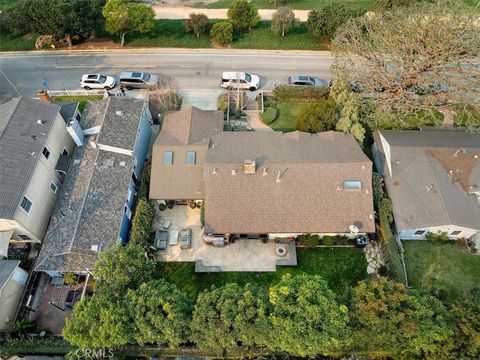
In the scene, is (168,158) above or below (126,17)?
below

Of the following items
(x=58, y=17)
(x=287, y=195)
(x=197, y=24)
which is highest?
(x=197, y=24)

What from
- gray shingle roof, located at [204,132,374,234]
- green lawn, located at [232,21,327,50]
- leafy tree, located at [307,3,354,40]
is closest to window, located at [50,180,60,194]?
gray shingle roof, located at [204,132,374,234]

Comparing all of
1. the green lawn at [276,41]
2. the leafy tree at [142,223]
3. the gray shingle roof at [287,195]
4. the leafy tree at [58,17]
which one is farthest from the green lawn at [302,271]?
the leafy tree at [58,17]

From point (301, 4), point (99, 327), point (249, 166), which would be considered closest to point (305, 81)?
point (249, 166)

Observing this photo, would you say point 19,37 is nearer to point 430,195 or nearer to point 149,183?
point 149,183

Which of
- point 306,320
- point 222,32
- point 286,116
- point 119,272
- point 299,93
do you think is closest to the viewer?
Result: point 306,320

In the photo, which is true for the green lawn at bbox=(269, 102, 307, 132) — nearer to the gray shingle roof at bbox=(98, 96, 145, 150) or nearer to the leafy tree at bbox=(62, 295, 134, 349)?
the gray shingle roof at bbox=(98, 96, 145, 150)

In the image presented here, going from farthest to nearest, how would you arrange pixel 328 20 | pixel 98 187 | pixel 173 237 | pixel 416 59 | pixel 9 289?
1. pixel 328 20
2. pixel 416 59
3. pixel 173 237
4. pixel 98 187
5. pixel 9 289

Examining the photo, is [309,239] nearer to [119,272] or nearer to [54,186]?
[119,272]
